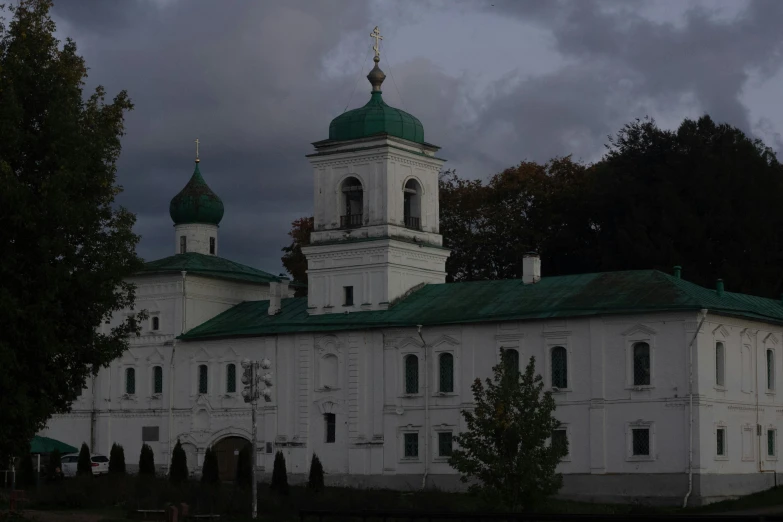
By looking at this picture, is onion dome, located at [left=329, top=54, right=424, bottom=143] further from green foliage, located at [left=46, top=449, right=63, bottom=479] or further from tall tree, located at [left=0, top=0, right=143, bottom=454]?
tall tree, located at [left=0, top=0, right=143, bottom=454]

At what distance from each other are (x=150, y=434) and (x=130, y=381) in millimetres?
2518

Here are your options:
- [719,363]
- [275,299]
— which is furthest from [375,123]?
[719,363]

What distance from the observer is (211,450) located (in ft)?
182

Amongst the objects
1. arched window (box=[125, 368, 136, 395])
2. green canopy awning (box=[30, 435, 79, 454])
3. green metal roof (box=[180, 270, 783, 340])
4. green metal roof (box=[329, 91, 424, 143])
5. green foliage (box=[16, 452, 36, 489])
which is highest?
green metal roof (box=[329, 91, 424, 143])

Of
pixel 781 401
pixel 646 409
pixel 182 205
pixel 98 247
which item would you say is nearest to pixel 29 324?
pixel 98 247

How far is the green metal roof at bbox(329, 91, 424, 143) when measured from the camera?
58.0 metres

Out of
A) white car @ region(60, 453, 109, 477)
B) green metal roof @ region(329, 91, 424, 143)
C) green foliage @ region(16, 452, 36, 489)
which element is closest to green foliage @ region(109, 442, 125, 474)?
white car @ region(60, 453, 109, 477)

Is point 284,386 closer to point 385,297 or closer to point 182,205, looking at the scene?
point 385,297

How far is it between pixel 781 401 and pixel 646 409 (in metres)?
6.02

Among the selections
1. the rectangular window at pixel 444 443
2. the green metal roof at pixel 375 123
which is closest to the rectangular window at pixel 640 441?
the rectangular window at pixel 444 443

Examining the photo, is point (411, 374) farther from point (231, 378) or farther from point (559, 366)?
point (231, 378)

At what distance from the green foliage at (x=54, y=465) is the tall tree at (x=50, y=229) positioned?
2226 centimetres

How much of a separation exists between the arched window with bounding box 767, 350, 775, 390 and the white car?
24.3m

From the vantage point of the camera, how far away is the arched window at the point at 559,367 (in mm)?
51250
